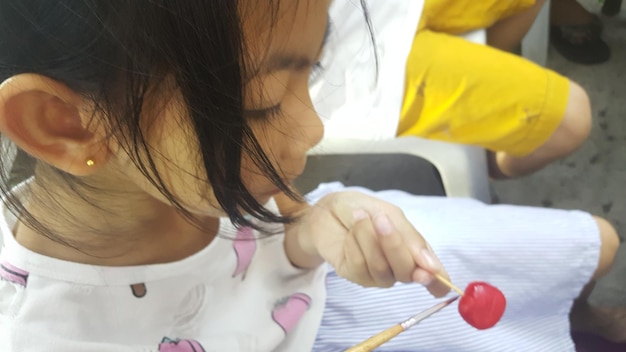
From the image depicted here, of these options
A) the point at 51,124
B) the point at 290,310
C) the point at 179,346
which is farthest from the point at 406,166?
the point at 51,124

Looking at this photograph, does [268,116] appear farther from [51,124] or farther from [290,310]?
[290,310]

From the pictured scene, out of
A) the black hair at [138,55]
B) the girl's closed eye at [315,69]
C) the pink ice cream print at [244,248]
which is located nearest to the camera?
the black hair at [138,55]

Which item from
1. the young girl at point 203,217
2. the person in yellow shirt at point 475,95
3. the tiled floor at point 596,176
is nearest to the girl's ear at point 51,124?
the young girl at point 203,217

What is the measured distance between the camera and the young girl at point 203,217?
367mm

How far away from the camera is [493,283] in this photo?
26.0 inches

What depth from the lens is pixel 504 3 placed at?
948 millimetres

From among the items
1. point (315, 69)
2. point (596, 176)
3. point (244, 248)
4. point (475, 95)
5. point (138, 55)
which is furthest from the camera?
point (596, 176)

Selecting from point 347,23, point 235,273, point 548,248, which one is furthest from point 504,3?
point 235,273

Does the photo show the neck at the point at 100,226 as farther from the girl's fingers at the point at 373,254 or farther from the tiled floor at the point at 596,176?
the tiled floor at the point at 596,176

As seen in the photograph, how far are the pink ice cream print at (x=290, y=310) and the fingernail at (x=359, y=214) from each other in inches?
5.2

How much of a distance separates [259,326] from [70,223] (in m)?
0.20

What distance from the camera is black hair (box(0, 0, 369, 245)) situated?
34 centimetres

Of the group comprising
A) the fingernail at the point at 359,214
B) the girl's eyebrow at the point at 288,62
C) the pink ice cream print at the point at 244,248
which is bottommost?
the pink ice cream print at the point at 244,248

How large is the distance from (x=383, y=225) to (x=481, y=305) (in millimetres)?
103
